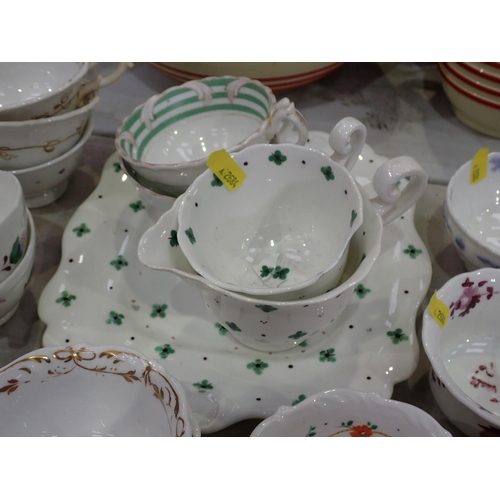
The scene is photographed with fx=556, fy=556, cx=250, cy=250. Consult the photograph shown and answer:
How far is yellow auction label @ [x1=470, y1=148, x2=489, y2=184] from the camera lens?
111 cm

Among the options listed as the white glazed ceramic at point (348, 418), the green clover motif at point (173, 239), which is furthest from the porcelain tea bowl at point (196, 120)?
the white glazed ceramic at point (348, 418)

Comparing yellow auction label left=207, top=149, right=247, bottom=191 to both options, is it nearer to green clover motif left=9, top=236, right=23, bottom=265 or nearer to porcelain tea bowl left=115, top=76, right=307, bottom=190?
porcelain tea bowl left=115, top=76, right=307, bottom=190

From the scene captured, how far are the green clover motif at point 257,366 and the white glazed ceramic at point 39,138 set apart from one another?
56 cm

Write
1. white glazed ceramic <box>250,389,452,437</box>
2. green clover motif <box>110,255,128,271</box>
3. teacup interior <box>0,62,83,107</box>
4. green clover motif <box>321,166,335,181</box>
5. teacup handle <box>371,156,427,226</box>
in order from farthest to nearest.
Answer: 1. teacup interior <box>0,62,83,107</box>
2. green clover motif <box>110,255,128,271</box>
3. green clover motif <box>321,166,335,181</box>
4. teacup handle <box>371,156,427,226</box>
5. white glazed ceramic <box>250,389,452,437</box>

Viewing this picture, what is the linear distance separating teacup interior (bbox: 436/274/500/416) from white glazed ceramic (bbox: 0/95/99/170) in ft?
2.46

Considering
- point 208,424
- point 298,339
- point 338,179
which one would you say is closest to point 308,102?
point 338,179

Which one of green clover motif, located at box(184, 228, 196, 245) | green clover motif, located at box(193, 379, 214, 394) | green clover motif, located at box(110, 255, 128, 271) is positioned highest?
green clover motif, located at box(184, 228, 196, 245)

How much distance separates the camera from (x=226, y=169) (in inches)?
37.0

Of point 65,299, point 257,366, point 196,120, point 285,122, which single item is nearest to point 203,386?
point 257,366

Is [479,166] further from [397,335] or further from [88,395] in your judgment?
[88,395]

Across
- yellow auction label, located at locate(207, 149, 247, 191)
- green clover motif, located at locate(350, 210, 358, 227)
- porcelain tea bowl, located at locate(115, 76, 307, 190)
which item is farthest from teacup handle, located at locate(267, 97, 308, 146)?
green clover motif, located at locate(350, 210, 358, 227)

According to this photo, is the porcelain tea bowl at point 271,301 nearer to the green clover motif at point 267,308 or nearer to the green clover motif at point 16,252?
the green clover motif at point 267,308

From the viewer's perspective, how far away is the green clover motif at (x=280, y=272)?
980mm

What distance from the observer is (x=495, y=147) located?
4.37ft
